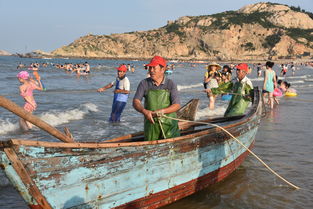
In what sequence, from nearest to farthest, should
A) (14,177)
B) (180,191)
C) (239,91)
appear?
(14,177) → (180,191) → (239,91)

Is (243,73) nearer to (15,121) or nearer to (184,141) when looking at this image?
(184,141)

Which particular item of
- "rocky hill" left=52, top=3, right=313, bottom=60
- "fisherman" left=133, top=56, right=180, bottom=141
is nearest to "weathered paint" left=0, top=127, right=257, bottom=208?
"fisherman" left=133, top=56, right=180, bottom=141

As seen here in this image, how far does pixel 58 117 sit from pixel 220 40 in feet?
450

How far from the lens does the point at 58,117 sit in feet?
40.2

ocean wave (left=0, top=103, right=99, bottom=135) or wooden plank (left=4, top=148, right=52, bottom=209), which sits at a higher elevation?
wooden plank (left=4, top=148, right=52, bottom=209)

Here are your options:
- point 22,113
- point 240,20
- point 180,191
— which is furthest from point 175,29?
point 22,113

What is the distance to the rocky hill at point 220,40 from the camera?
13862 centimetres

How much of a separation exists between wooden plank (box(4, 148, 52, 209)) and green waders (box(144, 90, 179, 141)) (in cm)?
184

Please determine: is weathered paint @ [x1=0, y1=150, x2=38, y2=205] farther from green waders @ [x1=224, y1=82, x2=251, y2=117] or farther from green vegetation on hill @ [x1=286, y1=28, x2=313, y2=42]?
green vegetation on hill @ [x1=286, y1=28, x2=313, y2=42]

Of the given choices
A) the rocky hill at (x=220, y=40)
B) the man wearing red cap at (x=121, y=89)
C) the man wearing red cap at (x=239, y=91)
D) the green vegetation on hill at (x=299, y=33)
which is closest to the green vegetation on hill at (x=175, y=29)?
the rocky hill at (x=220, y=40)

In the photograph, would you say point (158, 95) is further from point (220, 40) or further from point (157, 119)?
point (220, 40)

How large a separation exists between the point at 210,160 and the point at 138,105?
5.22ft

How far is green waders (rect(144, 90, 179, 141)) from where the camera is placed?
4.78m

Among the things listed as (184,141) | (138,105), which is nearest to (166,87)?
(138,105)
